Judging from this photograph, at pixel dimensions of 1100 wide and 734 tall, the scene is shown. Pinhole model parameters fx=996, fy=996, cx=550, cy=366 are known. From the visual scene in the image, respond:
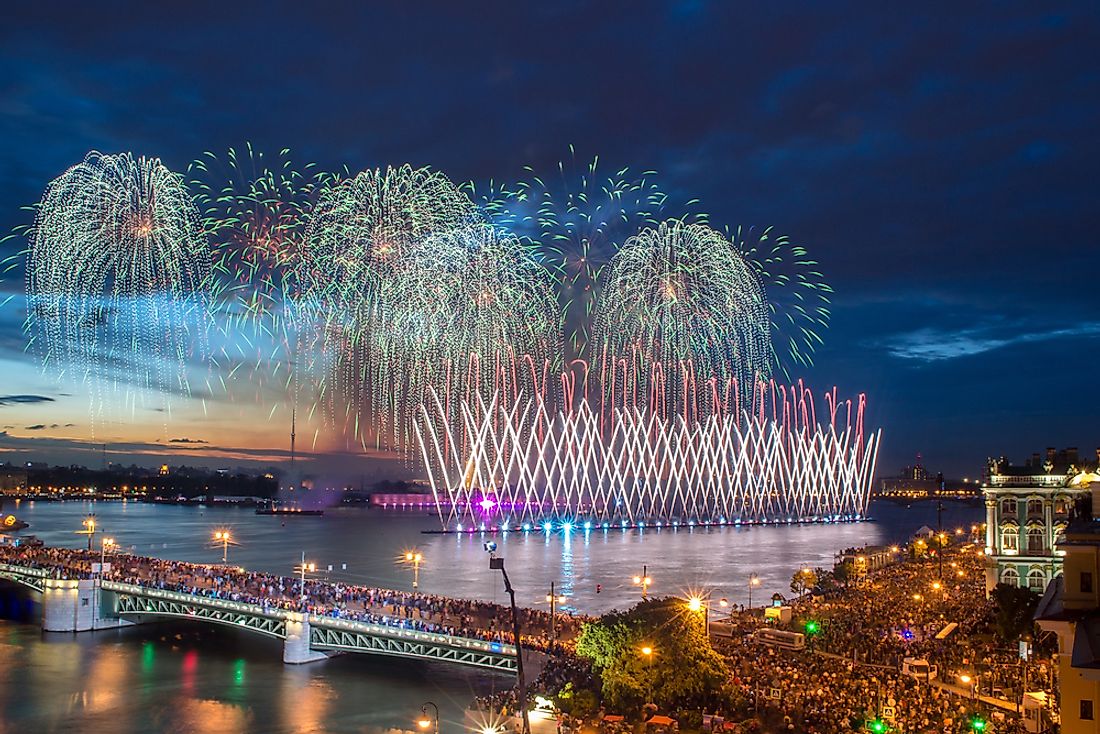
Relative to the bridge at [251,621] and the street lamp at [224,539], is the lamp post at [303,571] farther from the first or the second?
the street lamp at [224,539]

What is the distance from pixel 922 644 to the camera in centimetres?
3178

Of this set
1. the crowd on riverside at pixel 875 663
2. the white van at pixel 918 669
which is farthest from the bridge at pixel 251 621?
the white van at pixel 918 669

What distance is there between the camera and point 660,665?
2394cm

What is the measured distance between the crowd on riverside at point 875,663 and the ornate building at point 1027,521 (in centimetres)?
197

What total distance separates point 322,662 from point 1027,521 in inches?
1225

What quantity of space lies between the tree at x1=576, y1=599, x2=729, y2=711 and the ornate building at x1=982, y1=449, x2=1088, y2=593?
2528 centimetres

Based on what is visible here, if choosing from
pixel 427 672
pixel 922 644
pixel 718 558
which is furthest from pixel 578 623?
pixel 718 558

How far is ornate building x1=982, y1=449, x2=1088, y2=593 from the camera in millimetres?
43438

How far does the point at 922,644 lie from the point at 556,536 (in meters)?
91.5

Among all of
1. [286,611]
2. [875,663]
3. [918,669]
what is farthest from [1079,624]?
[286,611]

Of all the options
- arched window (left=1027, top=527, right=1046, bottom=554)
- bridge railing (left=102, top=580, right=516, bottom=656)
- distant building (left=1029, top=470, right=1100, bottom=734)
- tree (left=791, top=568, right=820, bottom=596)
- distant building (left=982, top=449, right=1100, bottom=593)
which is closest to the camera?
distant building (left=1029, top=470, right=1100, bottom=734)

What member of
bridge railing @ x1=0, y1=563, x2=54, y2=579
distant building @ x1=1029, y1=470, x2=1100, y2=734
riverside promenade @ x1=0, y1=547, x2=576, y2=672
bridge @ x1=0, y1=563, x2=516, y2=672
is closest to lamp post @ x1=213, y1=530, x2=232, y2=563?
riverside promenade @ x1=0, y1=547, x2=576, y2=672

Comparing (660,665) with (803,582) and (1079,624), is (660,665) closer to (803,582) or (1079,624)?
(1079,624)

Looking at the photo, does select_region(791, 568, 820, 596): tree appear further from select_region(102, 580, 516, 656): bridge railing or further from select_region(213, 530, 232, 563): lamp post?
select_region(213, 530, 232, 563): lamp post
